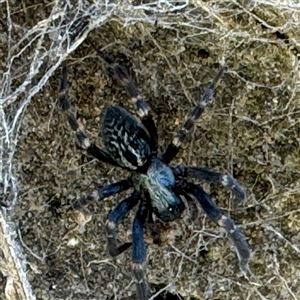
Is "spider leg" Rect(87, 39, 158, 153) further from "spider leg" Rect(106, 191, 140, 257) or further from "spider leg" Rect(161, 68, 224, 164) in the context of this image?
"spider leg" Rect(106, 191, 140, 257)

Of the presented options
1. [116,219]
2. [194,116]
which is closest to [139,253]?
[116,219]

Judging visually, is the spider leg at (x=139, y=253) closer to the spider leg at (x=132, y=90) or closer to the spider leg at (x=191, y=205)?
the spider leg at (x=191, y=205)

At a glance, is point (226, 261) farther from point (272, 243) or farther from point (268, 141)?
point (268, 141)

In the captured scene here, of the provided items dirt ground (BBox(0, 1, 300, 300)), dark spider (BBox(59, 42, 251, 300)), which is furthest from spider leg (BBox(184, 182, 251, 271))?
dirt ground (BBox(0, 1, 300, 300))

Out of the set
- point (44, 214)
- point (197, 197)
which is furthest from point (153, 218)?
point (44, 214)

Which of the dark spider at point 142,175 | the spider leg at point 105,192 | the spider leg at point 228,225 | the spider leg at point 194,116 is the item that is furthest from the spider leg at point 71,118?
the spider leg at point 228,225
